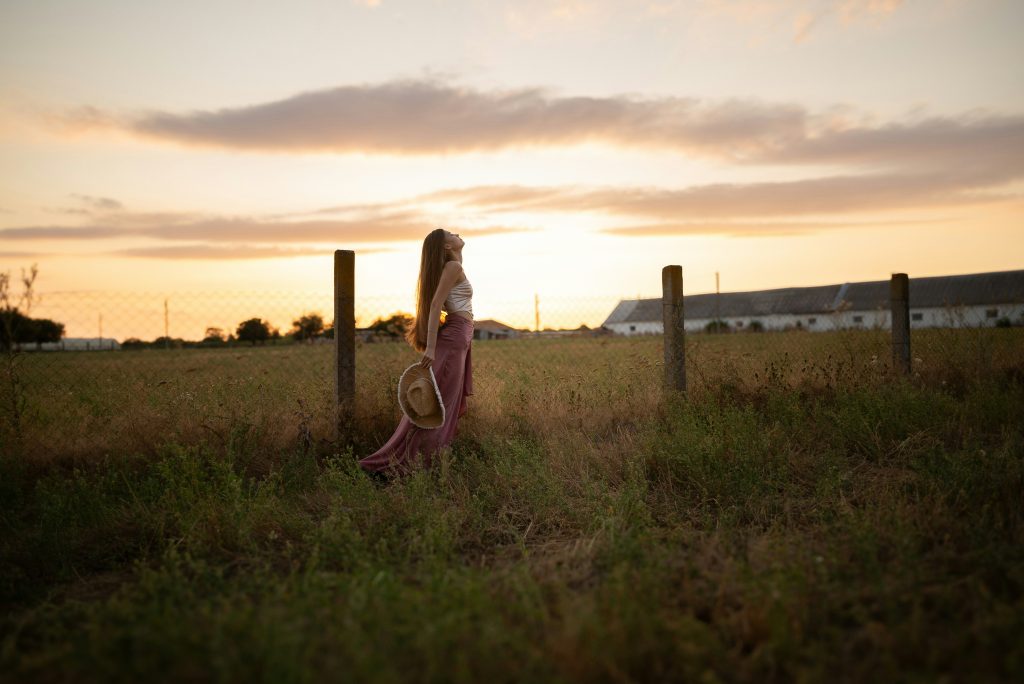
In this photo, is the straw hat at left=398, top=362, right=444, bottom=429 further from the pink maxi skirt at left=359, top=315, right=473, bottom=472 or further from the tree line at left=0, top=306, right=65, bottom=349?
the tree line at left=0, top=306, right=65, bottom=349

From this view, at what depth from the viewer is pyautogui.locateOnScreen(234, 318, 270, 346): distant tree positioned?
26.5 ft

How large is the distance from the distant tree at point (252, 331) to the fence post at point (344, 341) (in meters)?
2.35

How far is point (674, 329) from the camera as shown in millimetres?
6793

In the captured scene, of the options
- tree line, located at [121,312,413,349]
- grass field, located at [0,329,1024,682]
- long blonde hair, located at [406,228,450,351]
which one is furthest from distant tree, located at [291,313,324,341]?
long blonde hair, located at [406,228,450,351]

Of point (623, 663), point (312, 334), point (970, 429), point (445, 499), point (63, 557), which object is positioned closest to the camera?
point (623, 663)

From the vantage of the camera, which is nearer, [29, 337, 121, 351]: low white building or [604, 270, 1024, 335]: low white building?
[29, 337, 121, 351]: low white building

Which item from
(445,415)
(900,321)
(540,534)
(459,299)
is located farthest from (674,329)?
(540,534)

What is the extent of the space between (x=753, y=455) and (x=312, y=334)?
228 inches

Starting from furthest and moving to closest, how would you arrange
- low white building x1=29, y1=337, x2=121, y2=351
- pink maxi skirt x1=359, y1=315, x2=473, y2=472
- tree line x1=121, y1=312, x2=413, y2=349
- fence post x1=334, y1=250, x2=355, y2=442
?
low white building x1=29, y1=337, x2=121, y2=351 → tree line x1=121, y1=312, x2=413, y2=349 → fence post x1=334, y1=250, x2=355, y2=442 → pink maxi skirt x1=359, y1=315, x2=473, y2=472

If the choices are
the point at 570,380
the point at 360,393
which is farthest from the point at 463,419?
the point at 570,380

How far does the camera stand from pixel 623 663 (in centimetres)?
240

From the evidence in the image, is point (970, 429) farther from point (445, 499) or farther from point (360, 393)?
point (360, 393)

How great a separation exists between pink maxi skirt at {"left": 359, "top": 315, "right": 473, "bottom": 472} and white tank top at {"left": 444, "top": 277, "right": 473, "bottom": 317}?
0.08m

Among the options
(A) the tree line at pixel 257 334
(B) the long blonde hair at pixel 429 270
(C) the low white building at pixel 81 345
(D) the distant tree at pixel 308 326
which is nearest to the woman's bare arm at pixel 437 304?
(B) the long blonde hair at pixel 429 270
